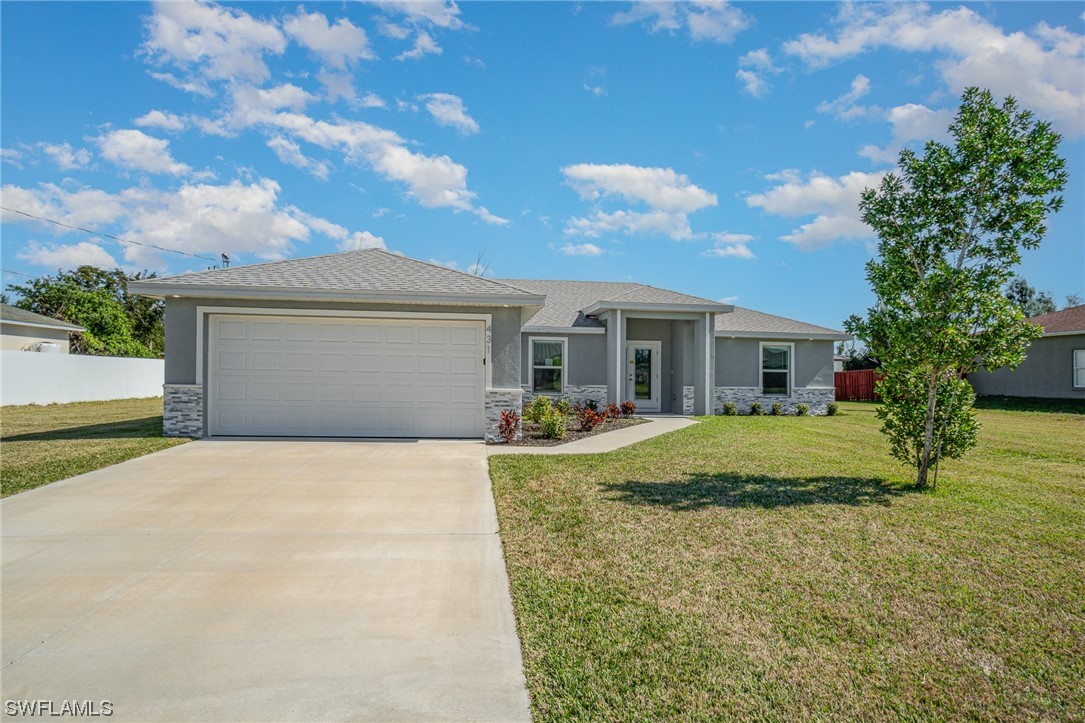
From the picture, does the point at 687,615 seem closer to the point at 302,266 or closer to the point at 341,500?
the point at 341,500

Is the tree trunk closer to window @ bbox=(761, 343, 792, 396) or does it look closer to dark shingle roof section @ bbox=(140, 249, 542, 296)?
dark shingle roof section @ bbox=(140, 249, 542, 296)

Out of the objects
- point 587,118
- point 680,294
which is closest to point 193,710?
point 587,118

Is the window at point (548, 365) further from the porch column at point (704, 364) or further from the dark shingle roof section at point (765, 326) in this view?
the dark shingle roof section at point (765, 326)

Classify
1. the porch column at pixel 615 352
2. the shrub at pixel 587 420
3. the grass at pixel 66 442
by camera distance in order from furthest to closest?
the porch column at pixel 615 352, the shrub at pixel 587 420, the grass at pixel 66 442

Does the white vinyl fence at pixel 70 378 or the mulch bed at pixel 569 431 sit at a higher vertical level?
the white vinyl fence at pixel 70 378

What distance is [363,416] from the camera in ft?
37.1

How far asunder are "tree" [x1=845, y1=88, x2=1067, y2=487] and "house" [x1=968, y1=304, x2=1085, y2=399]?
17897 mm

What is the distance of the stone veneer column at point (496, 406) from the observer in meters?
11.3

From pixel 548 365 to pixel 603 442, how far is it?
671 centimetres

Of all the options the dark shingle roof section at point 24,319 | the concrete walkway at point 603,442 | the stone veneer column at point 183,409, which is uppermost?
the dark shingle roof section at point 24,319

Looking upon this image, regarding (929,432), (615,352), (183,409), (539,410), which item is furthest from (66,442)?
(929,432)

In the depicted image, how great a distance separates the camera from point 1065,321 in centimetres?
2364

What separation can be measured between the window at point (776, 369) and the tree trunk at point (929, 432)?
12.0 metres

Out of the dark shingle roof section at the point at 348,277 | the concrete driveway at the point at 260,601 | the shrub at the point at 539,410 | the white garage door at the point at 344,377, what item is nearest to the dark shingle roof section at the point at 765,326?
the shrub at the point at 539,410
